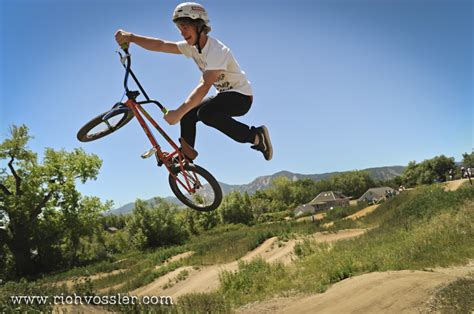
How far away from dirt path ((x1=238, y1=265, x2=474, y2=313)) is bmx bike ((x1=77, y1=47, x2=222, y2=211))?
24.4 ft

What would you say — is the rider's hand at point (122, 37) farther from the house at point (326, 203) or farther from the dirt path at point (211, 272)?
the house at point (326, 203)

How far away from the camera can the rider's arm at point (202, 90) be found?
4.38 m

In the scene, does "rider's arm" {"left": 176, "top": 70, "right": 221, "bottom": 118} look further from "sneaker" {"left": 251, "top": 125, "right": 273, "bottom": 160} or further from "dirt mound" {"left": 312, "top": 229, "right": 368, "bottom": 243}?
"dirt mound" {"left": 312, "top": 229, "right": 368, "bottom": 243}

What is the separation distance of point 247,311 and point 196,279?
9.60m

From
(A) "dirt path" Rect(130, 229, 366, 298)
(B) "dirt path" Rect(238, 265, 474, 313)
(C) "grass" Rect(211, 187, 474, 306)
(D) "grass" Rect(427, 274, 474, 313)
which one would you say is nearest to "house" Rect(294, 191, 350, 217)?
(A) "dirt path" Rect(130, 229, 366, 298)

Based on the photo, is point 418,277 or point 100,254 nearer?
point 418,277

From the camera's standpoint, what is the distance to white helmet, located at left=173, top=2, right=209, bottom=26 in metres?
4.57

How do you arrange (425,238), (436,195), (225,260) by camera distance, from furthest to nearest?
(225,260) → (436,195) → (425,238)

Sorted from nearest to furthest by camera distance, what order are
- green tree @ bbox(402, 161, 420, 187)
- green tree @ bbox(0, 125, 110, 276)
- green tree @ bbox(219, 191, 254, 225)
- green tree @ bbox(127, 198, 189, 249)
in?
green tree @ bbox(0, 125, 110, 276) → green tree @ bbox(127, 198, 189, 249) → green tree @ bbox(219, 191, 254, 225) → green tree @ bbox(402, 161, 420, 187)

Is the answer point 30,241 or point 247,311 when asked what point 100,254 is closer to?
point 30,241

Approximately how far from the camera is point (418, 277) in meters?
12.4

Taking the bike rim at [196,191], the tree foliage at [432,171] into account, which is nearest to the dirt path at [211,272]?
the bike rim at [196,191]

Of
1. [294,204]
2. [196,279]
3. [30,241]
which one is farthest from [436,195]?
[294,204]

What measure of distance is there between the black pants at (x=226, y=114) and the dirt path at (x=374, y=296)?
8.39m
